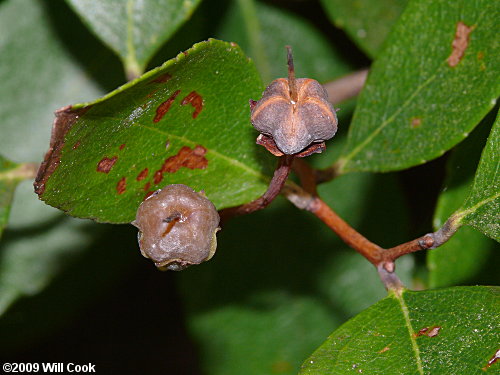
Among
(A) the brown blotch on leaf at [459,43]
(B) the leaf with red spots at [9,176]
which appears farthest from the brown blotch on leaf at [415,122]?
(B) the leaf with red spots at [9,176]

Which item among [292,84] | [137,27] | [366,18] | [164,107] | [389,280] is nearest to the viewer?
[292,84]

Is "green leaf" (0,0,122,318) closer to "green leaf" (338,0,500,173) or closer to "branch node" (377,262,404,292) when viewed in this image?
"green leaf" (338,0,500,173)

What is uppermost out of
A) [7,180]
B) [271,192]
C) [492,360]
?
[7,180]

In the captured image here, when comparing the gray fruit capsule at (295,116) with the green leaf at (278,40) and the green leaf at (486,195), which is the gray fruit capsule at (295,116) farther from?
the green leaf at (278,40)

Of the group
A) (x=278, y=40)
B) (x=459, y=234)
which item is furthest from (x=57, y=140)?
(x=278, y=40)

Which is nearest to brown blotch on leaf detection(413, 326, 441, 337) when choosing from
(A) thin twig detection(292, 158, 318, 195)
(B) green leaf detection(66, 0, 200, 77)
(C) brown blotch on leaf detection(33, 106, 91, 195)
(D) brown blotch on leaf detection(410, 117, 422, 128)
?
(A) thin twig detection(292, 158, 318, 195)

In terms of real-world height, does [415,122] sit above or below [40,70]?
below

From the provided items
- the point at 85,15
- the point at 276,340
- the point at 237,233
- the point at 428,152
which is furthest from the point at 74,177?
the point at 276,340

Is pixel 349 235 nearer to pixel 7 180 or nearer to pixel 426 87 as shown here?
pixel 426 87

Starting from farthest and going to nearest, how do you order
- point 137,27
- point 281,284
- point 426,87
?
1. point 281,284
2. point 137,27
3. point 426,87
